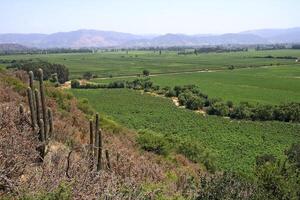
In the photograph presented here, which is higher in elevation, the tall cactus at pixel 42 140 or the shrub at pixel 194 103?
the tall cactus at pixel 42 140

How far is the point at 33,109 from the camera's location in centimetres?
1217

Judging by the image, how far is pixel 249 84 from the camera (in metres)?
111

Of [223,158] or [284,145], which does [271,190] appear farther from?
[284,145]

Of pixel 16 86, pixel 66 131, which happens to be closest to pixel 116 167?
pixel 66 131

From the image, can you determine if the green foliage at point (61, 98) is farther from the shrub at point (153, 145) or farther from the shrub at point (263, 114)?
the shrub at point (263, 114)

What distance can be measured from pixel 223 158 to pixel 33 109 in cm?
3208

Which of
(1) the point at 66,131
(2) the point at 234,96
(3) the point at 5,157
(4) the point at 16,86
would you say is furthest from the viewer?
(2) the point at 234,96

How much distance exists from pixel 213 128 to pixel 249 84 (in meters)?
55.3

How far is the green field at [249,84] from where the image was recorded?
8956cm

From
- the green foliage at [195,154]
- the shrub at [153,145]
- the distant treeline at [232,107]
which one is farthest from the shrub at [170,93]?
the shrub at [153,145]

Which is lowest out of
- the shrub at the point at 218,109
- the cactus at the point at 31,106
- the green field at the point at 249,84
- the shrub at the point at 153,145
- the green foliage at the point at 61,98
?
the green field at the point at 249,84

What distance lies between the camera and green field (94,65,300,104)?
3526 inches

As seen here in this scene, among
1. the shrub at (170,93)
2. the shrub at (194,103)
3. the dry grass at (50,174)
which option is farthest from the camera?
the shrub at (170,93)

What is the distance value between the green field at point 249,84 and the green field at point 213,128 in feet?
59.8
